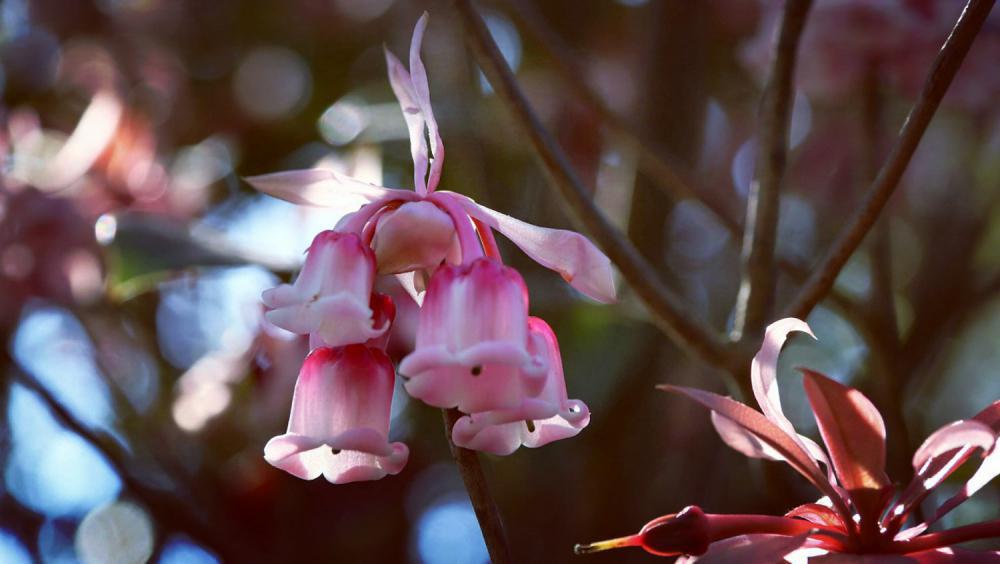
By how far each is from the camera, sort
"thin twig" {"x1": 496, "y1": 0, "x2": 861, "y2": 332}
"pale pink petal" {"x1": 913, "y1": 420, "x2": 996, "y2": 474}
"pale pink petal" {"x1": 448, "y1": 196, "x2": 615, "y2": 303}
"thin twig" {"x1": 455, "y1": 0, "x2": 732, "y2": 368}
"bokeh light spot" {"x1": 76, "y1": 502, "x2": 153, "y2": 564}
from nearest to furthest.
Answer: "pale pink petal" {"x1": 913, "y1": 420, "x2": 996, "y2": 474} < "pale pink petal" {"x1": 448, "y1": 196, "x2": 615, "y2": 303} < "thin twig" {"x1": 455, "y1": 0, "x2": 732, "y2": 368} < "thin twig" {"x1": 496, "y1": 0, "x2": 861, "y2": 332} < "bokeh light spot" {"x1": 76, "y1": 502, "x2": 153, "y2": 564}

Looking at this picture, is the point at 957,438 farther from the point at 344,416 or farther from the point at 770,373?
the point at 344,416

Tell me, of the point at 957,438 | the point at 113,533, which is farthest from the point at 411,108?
the point at 113,533

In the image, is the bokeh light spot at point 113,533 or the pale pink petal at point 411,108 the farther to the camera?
the bokeh light spot at point 113,533

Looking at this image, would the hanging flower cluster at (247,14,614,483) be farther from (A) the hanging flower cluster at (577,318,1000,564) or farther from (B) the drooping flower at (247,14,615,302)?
(A) the hanging flower cluster at (577,318,1000,564)

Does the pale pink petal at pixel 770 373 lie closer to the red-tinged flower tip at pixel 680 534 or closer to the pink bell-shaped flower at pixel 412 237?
the red-tinged flower tip at pixel 680 534

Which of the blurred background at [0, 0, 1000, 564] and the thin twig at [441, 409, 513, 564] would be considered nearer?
the thin twig at [441, 409, 513, 564]

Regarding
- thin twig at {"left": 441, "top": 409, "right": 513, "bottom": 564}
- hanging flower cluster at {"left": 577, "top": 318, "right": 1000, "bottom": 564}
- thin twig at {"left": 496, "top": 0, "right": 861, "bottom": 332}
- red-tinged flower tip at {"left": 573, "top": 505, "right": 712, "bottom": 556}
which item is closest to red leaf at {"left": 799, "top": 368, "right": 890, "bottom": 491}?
hanging flower cluster at {"left": 577, "top": 318, "right": 1000, "bottom": 564}

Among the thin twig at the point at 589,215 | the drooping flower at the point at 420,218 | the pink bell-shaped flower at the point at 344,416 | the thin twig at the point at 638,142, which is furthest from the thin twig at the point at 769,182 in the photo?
the pink bell-shaped flower at the point at 344,416
